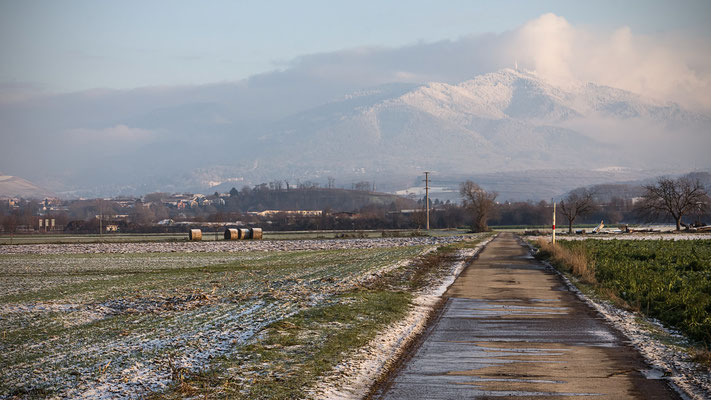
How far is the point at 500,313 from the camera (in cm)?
1730

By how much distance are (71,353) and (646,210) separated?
109 meters

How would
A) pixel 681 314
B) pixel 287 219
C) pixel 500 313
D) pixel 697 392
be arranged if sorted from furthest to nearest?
1. pixel 287 219
2. pixel 500 313
3. pixel 681 314
4. pixel 697 392

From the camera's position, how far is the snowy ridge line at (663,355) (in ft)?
31.1

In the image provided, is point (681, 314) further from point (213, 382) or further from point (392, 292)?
point (213, 382)

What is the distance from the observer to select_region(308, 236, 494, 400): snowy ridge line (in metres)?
9.31

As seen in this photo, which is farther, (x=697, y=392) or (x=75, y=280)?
(x=75, y=280)

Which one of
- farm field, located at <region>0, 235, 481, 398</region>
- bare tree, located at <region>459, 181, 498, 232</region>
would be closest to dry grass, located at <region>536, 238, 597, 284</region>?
farm field, located at <region>0, 235, 481, 398</region>

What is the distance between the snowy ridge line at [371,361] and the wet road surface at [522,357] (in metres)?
0.35

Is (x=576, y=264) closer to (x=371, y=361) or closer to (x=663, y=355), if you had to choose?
(x=663, y=355)

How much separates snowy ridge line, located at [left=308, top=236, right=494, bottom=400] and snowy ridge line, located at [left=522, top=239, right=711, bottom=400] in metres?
4.31

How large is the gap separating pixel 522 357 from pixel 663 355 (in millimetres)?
2516

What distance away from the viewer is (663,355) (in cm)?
1177

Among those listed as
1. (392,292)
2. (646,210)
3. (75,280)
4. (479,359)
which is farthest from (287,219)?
(479,359)

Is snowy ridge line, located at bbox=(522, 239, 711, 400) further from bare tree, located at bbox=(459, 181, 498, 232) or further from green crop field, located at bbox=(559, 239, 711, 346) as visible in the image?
bare tree, located at bbox=(459, 181, 498, 232)
